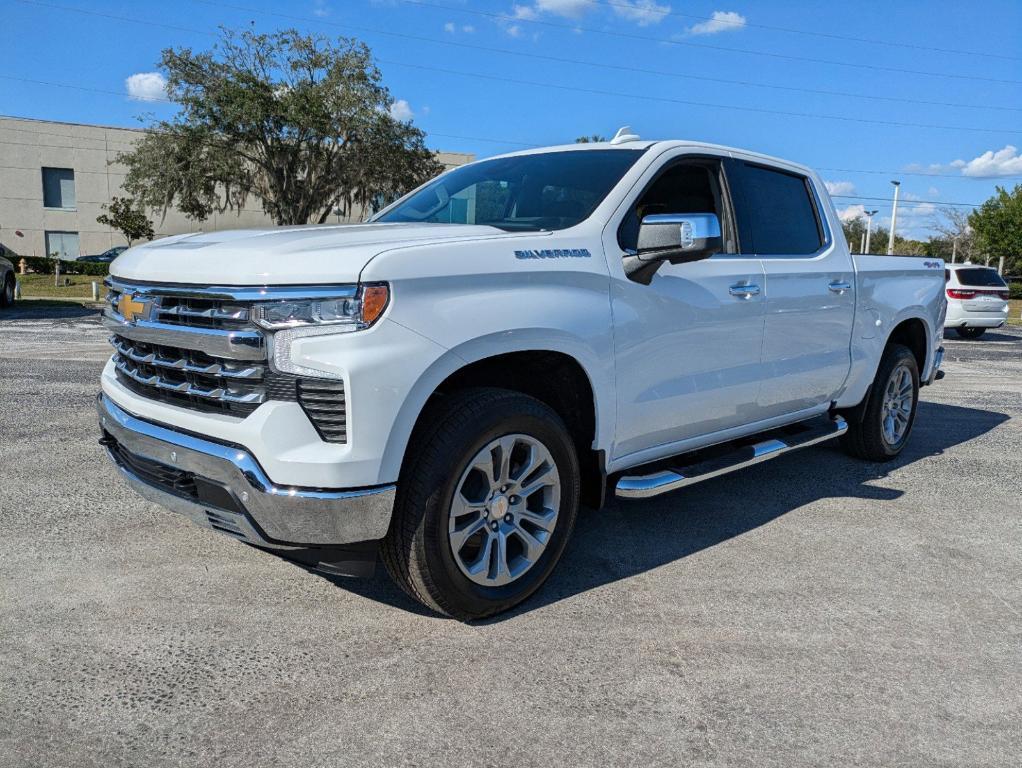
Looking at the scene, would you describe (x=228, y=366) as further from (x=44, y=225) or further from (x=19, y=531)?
(x=44, y=225)

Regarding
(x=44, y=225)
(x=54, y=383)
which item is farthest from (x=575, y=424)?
(x=44, y=225)

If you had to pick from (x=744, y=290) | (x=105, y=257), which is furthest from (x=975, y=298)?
(x=105, y=257)

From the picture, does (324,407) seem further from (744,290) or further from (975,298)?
(975,298)

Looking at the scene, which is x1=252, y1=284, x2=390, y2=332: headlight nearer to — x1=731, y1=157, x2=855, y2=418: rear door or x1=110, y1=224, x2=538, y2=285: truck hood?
x1=110, y1=224, x2=538, y2=285: truck hood

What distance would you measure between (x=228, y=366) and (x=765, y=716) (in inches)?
84.0

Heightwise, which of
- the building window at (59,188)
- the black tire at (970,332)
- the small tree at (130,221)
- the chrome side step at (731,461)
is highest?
the building window at (59,188)

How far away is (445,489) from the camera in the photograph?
299cm

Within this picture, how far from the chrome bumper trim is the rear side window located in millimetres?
2753

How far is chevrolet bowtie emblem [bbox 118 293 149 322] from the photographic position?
321 centimetres

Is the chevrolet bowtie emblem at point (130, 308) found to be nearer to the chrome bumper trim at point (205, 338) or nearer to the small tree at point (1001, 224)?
the chrome bumper trim at point (205, 338)

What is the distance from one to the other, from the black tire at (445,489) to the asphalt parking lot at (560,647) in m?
0.16

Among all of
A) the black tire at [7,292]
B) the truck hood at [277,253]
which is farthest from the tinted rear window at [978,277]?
the black tire at [7,292]

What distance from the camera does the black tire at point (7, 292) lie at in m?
18.3

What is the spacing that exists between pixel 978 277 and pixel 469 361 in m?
17.8
